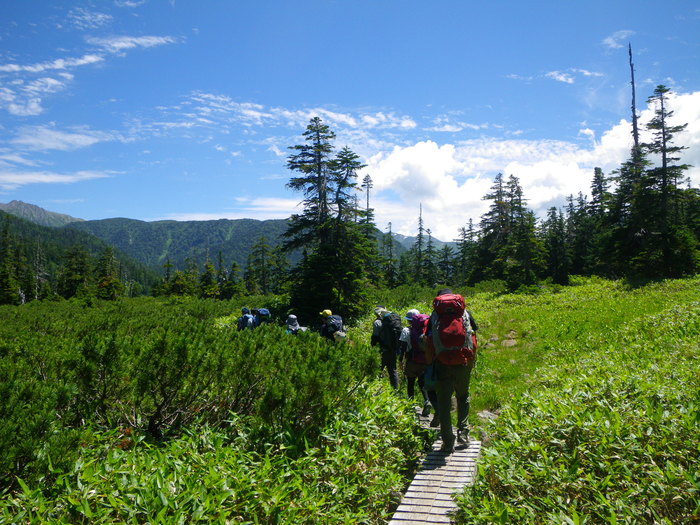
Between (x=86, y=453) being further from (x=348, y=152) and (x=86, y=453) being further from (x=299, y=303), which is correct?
(x=348, y=152)

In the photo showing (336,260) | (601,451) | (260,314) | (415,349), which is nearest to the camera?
(601,451)

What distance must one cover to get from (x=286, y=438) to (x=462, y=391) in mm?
2203

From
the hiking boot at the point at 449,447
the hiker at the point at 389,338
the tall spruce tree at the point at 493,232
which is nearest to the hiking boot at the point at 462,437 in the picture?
the hiking boot at the point at 449,447

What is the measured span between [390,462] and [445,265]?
219ft

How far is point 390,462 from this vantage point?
4.53 metres

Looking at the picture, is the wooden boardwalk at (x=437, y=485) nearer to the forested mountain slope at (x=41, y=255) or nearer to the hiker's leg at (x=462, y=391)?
the hiker's leg at (x=462, y=391)

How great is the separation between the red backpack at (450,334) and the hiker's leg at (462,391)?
0.51ft

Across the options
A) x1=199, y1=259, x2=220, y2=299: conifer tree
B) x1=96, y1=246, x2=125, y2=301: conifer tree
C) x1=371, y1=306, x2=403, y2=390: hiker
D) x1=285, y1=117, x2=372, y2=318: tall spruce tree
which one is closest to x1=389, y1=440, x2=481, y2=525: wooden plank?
x1=371, y1=306, x2=403, y2=390: hiker

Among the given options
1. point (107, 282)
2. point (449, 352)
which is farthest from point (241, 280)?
point (449, 352)

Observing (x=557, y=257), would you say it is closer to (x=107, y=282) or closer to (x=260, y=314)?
(x=260, y=314)

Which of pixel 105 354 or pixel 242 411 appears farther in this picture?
pixel 242 411

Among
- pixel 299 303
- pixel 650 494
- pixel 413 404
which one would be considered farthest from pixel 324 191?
pixel 650 494

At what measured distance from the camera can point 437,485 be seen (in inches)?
159

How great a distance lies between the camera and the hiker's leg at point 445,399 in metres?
4.74
